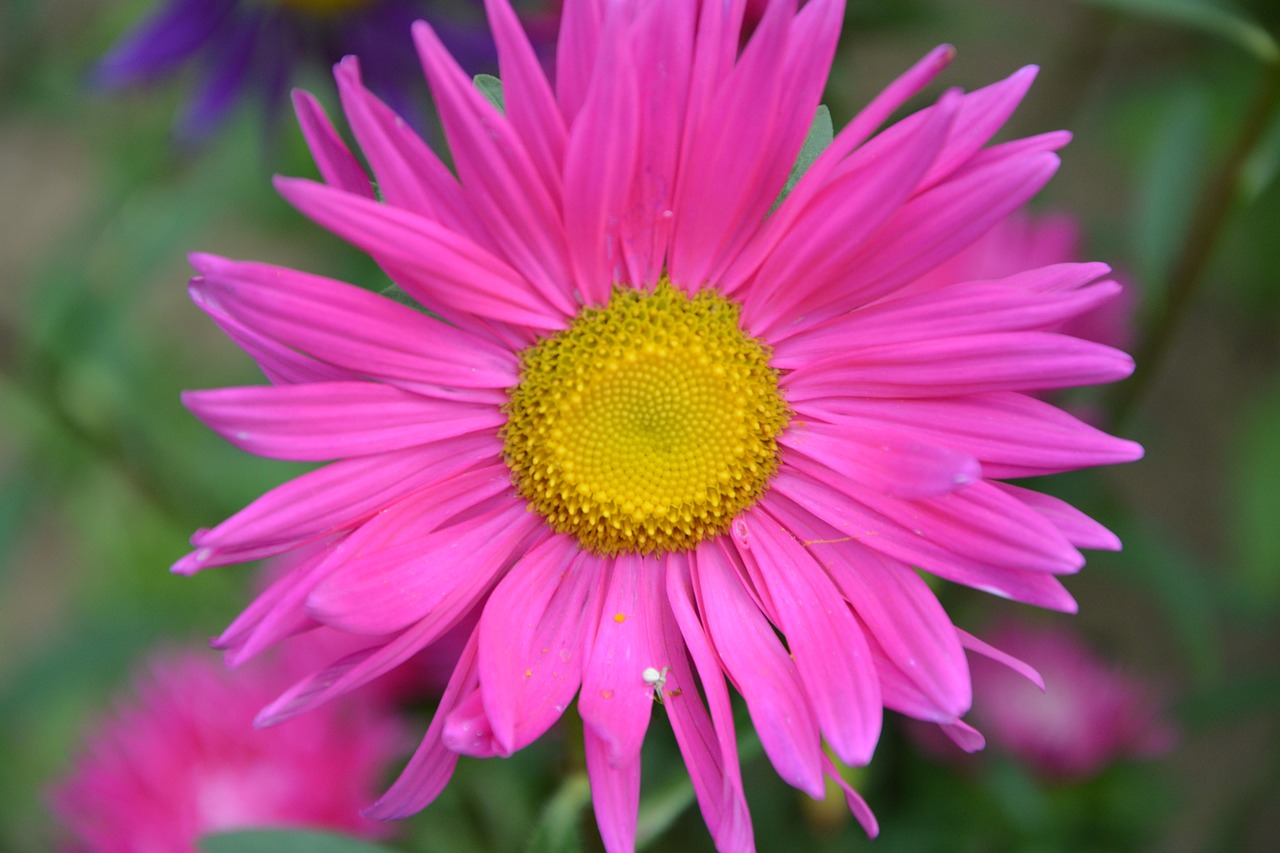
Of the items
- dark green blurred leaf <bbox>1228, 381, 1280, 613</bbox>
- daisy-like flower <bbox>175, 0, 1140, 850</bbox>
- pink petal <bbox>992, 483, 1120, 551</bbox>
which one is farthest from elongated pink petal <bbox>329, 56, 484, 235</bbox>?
dark green blurred leaf <bbox>1228, 381, 1280, 613</bbox>

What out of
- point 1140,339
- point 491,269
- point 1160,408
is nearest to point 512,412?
point 491,269

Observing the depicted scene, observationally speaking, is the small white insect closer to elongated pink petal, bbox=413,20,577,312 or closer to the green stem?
elongated pink petal, bbox=413,20,577,312

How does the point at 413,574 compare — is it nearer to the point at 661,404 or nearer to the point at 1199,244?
the point at 661,404

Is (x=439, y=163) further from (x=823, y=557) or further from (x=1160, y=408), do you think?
(x=1160, y=408)

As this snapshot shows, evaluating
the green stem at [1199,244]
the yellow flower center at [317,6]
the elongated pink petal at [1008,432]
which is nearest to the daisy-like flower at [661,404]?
the elongated pink petal at [1008,432]

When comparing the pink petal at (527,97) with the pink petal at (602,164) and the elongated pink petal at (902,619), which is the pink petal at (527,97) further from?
the elongated pink petal at (902,619)

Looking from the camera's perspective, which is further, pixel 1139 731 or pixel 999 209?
pixel 1139 731
